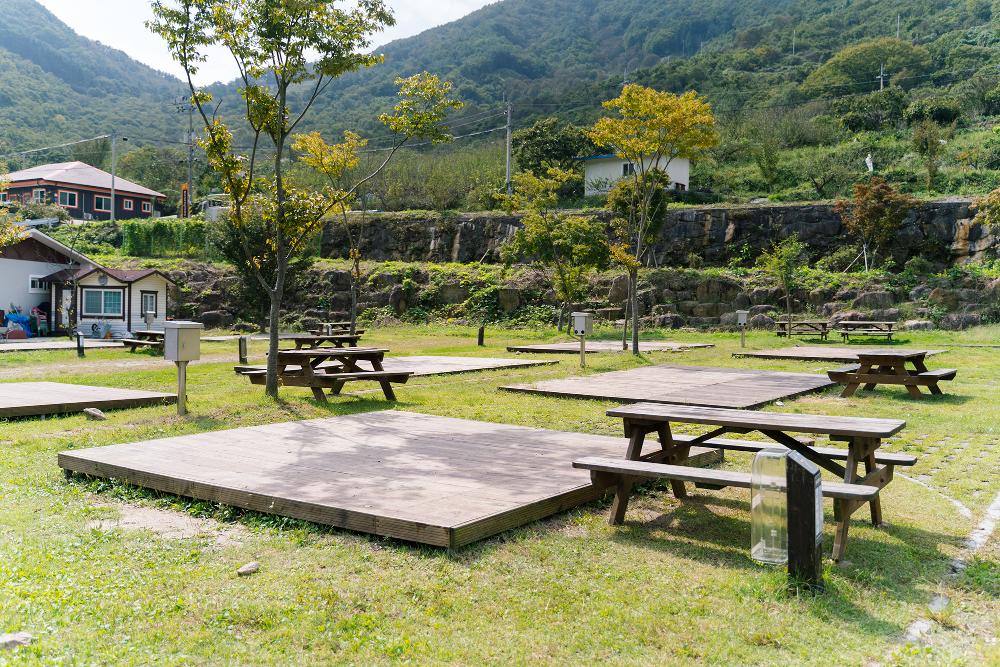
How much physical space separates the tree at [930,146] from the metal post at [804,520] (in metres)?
37.5

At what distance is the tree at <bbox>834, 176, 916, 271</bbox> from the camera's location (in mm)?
30500

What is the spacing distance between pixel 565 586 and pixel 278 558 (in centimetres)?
151

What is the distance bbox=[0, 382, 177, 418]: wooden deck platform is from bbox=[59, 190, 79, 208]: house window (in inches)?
1921

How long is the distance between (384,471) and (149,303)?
2950 centimetres

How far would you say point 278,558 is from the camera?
409cm

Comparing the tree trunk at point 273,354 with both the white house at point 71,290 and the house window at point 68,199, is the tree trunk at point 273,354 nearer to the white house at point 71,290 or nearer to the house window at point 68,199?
the white house at point 71,290

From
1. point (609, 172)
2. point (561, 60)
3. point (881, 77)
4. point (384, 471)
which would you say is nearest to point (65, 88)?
point (561, 60)

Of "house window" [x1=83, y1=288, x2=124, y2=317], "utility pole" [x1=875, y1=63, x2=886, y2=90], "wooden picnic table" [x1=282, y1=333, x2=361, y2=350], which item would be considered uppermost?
"utility pole" [x1=875, y1=63, x2=886, y2=90]

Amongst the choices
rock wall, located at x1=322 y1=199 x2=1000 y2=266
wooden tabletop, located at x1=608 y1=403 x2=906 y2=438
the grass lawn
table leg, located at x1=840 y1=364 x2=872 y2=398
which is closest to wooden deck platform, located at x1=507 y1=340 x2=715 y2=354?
table leg, located at x1=840 y1=364 x2=872 y2=398

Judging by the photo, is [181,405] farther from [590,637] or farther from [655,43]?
[655,43]

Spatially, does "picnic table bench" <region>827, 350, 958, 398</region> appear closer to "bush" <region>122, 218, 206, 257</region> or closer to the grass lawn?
the grass lawn

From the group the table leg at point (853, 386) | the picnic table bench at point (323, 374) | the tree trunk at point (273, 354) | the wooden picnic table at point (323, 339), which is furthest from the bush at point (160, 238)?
the table leg at point (853, 386)

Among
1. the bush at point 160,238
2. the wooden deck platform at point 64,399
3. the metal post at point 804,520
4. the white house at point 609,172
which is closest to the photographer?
the metal post at point 804,520

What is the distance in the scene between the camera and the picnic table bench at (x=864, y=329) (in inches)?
939
